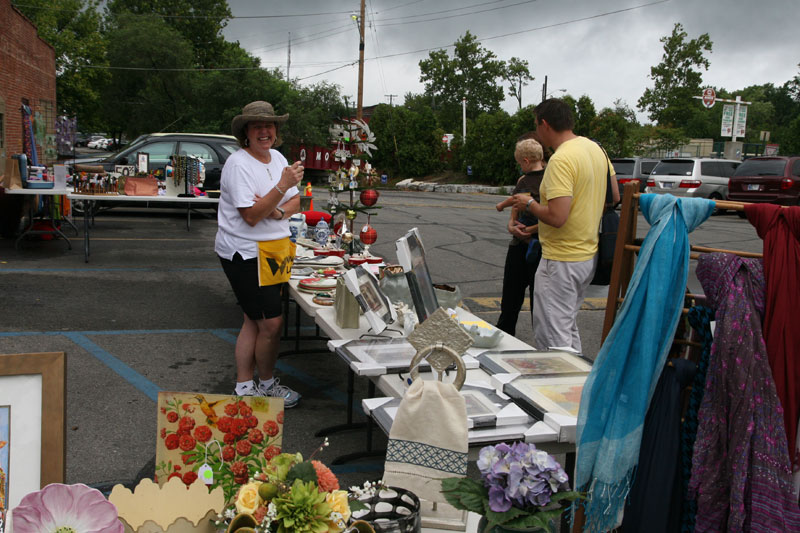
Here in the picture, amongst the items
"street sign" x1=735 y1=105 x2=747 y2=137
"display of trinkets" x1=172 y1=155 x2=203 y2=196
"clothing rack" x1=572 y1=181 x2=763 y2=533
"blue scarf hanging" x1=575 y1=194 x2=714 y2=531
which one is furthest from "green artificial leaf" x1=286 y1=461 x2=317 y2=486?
"street sign" x1=735 y1=105 x2=747 y2=137

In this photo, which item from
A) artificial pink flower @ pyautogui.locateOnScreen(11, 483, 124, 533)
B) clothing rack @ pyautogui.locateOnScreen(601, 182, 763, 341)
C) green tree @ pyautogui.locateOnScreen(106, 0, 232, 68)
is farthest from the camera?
green tree @ pyautogui.locateOnScreen(106, 0, 232, 68)

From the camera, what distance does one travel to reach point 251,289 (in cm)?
370

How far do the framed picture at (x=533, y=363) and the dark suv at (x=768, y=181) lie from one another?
17399 millimetres

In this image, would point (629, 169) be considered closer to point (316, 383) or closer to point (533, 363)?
point (316, 383)

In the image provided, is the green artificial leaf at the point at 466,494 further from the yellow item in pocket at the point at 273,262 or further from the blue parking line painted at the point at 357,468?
the yellow item in pocket at the point at 273,262

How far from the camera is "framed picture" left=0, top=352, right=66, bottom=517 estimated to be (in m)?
1.44

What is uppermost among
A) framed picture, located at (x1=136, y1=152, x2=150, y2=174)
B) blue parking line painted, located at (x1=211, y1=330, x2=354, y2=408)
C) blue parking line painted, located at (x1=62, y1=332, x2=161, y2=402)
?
framed picture, located at (x1=136, y1=152, x2=150, y2=174)

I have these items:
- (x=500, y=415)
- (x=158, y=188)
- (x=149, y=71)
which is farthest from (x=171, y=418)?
(x=149, y=71)

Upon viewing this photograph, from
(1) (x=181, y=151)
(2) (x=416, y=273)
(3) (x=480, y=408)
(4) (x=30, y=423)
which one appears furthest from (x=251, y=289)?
(1) (x=181, y=151)

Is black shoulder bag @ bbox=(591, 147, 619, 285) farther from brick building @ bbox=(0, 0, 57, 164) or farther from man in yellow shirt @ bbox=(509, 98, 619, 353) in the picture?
brick building @ bbox=(0, 0, 57, 164)

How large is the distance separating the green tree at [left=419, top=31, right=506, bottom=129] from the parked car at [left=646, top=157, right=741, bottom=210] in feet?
117

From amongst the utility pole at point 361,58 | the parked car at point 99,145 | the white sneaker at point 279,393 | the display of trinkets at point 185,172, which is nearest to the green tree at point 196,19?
the parked car at point 99,145

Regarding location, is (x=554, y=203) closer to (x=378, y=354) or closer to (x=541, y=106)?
(x=541, y=106)

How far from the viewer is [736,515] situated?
1806mm
